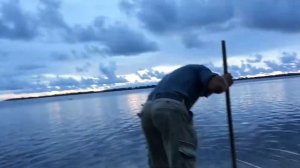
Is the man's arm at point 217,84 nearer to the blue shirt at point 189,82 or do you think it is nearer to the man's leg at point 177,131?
the blue shirt at point 189,82

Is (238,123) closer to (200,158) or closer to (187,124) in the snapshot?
(200,158)

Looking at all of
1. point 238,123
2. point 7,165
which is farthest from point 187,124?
point 238,123

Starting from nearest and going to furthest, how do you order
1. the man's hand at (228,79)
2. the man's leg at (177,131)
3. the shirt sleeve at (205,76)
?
the man's leg at (177,131) < the shirt sleeve at (205,76) < the man's hand at (228,79)

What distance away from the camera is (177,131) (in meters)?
4.84

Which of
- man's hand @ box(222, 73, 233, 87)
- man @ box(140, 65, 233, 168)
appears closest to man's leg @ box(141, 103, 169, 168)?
man @ box(140, 65, 233, 168)

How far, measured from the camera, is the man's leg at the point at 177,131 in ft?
15.8

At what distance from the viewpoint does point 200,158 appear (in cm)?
1456

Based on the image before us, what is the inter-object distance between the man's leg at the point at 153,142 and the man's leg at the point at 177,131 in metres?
0.20

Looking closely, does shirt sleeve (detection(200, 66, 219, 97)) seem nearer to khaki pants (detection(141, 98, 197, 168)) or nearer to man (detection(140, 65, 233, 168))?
man (detection(140, 65, 233, 168))

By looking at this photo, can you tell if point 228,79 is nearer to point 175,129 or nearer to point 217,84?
point 217,84

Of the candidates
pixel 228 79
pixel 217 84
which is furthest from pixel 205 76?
pixel 228 79

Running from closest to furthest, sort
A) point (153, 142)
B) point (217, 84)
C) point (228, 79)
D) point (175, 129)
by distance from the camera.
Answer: point (175, 129) < point (217, 84) < point (228, 79) < point (153, 142)

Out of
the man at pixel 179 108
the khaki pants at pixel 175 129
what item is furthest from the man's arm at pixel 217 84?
the khaki pants at pixel 175 129

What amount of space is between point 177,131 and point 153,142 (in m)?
0.64
